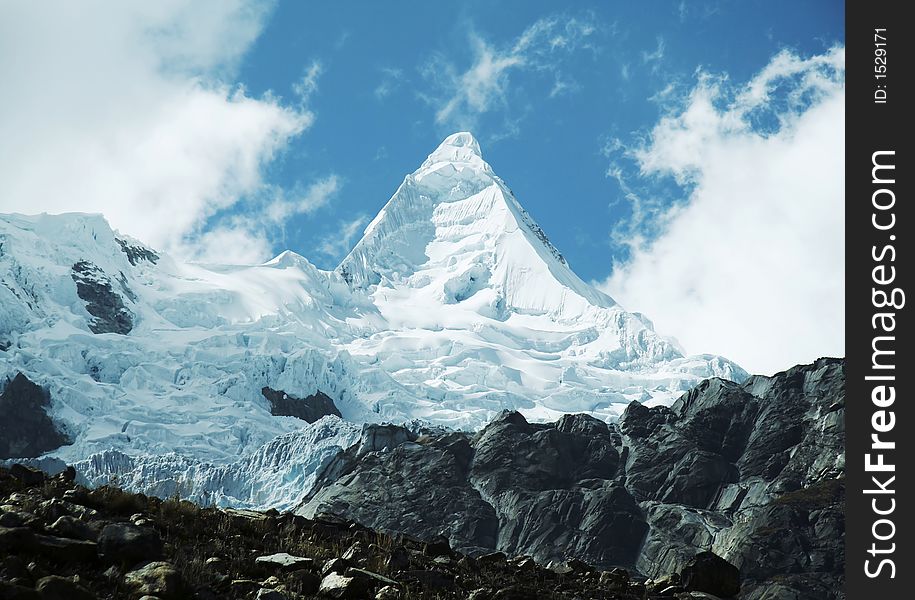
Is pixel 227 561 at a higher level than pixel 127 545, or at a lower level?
higher

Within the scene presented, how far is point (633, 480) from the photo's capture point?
11900 centimetres

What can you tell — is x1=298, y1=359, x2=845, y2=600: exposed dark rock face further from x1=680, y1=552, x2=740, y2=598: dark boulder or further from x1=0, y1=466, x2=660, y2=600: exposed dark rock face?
x1=0, y1=466, x2=660, y2=600: exposed dark rock face

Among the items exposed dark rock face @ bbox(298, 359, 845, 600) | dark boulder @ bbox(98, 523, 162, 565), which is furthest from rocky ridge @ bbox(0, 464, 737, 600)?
exposed dark rock face @ bbox(298, 359, 845, 600)

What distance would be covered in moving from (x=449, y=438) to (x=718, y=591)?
112739 mm

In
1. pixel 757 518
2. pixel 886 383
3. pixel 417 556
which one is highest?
pixel 757 518

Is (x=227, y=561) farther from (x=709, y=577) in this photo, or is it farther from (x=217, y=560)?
(x=709, y=577)

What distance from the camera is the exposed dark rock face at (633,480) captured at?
99.1 m

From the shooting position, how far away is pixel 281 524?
1822 cm

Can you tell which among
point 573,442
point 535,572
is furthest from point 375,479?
point 535,572

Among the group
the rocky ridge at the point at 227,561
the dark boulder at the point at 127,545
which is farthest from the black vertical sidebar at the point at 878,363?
the dark boulder at the point at 127,545

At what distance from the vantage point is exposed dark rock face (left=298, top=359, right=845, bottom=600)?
325 feet

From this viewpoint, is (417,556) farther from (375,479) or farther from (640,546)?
(375,479)

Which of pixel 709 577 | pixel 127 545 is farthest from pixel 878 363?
pixel 127 545

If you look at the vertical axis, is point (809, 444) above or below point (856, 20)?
above
